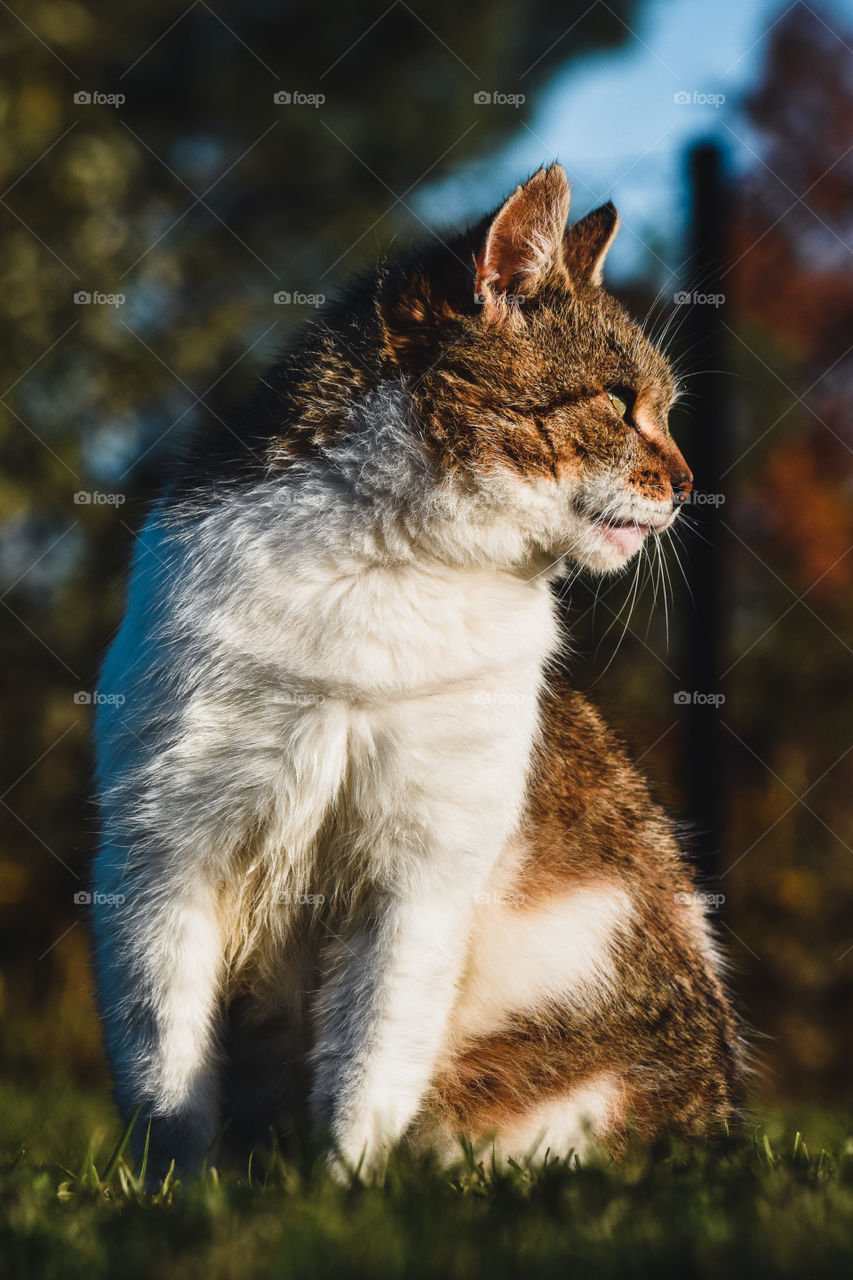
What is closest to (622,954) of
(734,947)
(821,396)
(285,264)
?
(734,947)

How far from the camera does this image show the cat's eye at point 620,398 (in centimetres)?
300

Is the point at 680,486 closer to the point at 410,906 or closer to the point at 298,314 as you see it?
the point at 410,906

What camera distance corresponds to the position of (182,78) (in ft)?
24.6

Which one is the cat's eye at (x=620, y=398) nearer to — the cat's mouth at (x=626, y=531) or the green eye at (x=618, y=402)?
the green eye at (x=618, y=402)

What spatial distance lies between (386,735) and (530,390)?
88cm

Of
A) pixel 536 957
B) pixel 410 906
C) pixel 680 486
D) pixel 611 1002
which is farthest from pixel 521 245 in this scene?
pixel 611 1002

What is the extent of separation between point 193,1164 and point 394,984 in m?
0.61

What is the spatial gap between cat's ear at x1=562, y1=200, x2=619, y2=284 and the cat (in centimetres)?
17

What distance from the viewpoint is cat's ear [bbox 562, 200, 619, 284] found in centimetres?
327

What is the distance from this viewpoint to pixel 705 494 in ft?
16.7

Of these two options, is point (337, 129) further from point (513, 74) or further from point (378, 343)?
point (378, 343)

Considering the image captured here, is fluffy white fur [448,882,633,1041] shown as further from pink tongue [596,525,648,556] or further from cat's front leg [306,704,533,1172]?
pink tongue [596,525,648,556]

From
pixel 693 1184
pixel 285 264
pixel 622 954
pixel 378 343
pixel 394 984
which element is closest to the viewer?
pixel 693 1184

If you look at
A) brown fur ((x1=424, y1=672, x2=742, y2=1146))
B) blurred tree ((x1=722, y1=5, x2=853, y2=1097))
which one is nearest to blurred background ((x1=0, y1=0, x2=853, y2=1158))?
blurred tree ((x1=722, y1=5, x2=853, y2=1097))
